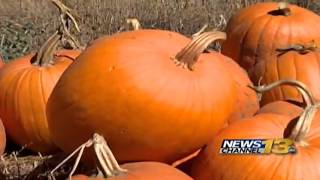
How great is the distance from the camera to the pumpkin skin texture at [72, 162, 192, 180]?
1.92 metres

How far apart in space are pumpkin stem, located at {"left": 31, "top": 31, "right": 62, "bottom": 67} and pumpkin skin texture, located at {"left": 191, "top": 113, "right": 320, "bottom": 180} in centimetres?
108

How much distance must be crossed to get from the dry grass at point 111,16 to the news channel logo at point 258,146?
3382 millimetres

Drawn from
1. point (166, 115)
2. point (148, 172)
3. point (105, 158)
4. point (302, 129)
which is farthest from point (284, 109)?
point (105, 158)

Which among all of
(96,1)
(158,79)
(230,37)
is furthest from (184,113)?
(96,1)

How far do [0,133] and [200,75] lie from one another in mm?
1200

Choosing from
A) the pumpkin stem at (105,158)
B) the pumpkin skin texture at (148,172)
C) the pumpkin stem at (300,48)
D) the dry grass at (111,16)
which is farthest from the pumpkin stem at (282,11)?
the dry grass at (111,16)

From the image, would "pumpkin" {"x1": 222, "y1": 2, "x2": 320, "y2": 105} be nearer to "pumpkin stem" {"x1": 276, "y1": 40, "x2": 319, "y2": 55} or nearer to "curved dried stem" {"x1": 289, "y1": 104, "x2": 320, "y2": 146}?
"pumpkin stem" {"x1": 276, "y1": 40, "x2": 319, "y2": 55}

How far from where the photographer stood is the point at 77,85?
207cm

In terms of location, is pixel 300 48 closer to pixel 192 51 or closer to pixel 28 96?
pixel 192 51

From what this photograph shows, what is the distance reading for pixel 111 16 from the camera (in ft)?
22.6

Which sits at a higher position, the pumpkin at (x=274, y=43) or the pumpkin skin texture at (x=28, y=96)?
the pumpkin at (x=274, y=43)

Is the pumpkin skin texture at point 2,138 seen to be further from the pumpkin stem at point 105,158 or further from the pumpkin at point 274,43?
the pumpkin stem at point 105,158

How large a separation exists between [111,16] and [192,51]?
16.0 feet

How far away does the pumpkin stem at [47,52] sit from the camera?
3042mm
